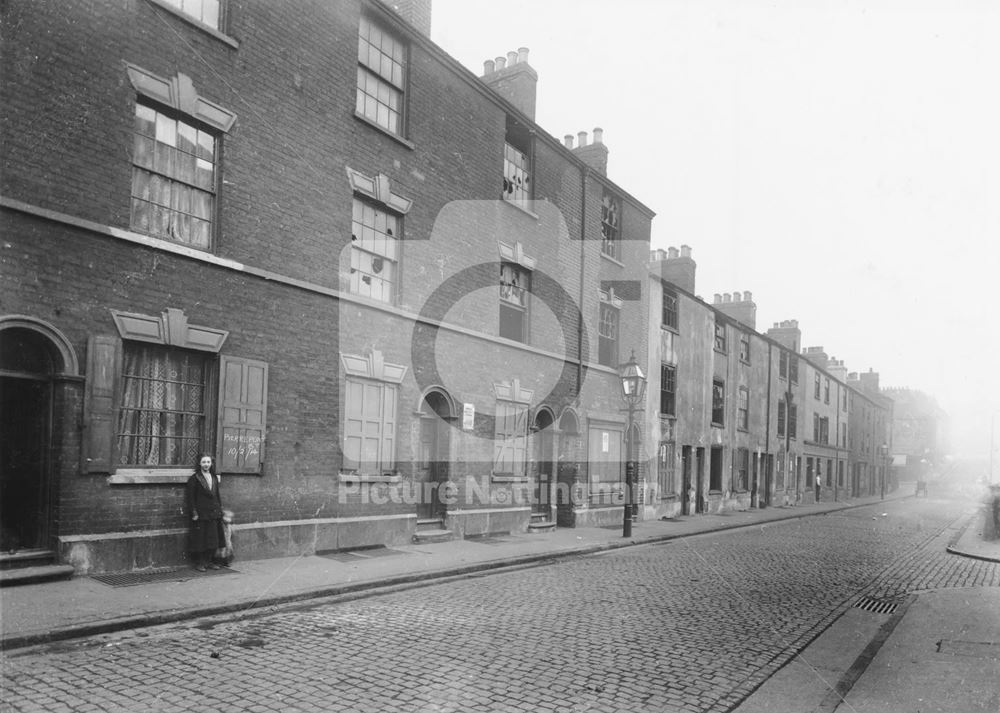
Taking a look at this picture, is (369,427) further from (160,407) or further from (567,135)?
(567,135)

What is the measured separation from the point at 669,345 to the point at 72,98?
1988 cm

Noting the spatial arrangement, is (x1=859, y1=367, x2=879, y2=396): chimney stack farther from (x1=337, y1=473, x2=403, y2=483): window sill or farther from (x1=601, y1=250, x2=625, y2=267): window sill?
(x1=337, y1=473, x2=403, y2=483): window sill

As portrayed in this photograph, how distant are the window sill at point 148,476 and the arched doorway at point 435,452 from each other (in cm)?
549

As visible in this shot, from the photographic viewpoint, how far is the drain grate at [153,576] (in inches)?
352

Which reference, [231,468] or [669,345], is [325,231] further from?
[669,345]

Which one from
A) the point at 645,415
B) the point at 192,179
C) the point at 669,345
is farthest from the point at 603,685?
the point at 669,345

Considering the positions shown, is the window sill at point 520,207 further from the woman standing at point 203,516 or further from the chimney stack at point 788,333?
the chimney stack at point 788,333

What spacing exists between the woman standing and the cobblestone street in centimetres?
252

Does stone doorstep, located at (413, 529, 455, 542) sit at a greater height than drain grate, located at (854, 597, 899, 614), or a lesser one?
lesser

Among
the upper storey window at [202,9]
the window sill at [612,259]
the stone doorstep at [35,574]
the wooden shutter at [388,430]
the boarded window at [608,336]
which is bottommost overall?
the stone doorstep at [35,574]

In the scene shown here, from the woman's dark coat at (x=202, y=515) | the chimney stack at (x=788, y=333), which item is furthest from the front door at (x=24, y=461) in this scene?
the chimney stack at (x=788, y=333)

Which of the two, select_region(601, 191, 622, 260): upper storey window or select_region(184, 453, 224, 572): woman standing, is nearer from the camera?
select_region(184, 453, 224, 572): woman standing

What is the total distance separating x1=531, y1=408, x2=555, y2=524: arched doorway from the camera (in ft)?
61.1

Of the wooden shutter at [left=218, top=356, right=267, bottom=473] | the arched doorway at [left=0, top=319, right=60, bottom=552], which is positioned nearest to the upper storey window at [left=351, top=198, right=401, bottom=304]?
the wooden shutter at [left=218, top=356, right=267, bottom=473]
